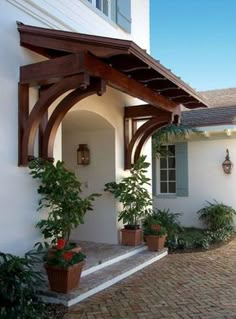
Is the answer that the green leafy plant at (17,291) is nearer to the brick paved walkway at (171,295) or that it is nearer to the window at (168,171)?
the brick paved walkway at (171,295)

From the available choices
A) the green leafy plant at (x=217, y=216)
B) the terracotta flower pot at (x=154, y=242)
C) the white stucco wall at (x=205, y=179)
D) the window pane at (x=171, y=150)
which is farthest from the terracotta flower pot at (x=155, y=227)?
the window pane at (x=171, y=150)

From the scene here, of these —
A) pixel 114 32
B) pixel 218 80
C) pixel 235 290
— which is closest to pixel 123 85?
pixel 114 32

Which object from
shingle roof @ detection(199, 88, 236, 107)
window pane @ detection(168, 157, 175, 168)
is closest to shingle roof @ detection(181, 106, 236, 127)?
shingle roof @ detection(199, 88, 236, 107)

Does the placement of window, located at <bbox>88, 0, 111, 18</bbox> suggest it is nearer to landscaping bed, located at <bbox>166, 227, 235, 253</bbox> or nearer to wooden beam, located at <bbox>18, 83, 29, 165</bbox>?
wooden beam, located at <bbox>18, 83, 29, 165</bbox>

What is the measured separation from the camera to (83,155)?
8.18 metres

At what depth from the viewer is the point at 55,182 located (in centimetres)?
509

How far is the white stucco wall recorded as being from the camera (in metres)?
10.4

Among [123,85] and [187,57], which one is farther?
[187,57]

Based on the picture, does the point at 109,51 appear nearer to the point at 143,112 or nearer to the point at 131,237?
the point at 143,112

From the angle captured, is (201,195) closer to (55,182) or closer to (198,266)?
(198,266)

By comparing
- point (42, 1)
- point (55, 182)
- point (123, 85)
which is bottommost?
point (55, 182)

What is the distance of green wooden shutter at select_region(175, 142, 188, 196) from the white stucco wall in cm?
12

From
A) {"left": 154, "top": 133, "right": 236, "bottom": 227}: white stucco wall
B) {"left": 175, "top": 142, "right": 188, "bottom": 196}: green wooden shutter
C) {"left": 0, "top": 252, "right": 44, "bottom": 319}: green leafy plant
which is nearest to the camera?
{"left": 0, "top": 252, "right": 44, "bottom": 319}: green leafy plant

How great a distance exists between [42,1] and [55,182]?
9.53 feet
